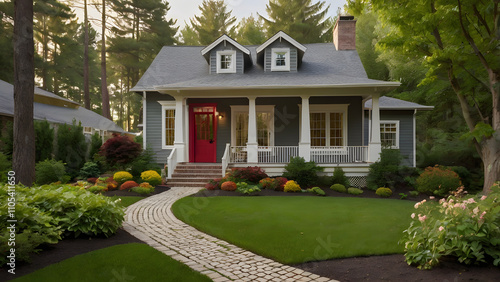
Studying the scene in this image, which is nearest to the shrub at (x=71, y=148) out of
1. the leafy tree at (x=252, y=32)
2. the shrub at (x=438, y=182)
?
the shrub at (x=438, y=182)

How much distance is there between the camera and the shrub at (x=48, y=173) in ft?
32.4

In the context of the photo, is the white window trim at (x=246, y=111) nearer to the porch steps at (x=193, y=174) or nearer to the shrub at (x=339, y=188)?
the porch steps at (x=193, y=174)

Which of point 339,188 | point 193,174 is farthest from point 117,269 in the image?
point 339,188

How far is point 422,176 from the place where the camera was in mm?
9859

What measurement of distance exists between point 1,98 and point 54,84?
1752cm

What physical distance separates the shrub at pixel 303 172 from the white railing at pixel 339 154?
1215 millimetres

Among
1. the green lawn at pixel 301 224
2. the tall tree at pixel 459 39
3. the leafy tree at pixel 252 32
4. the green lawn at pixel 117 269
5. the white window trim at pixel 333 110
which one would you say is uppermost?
the leafy tree at pixel 252 32

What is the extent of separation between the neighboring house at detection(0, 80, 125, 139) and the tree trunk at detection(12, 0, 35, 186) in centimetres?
668

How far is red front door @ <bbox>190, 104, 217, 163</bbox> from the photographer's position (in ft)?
42.6

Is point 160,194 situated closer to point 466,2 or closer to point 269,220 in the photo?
point 269,220

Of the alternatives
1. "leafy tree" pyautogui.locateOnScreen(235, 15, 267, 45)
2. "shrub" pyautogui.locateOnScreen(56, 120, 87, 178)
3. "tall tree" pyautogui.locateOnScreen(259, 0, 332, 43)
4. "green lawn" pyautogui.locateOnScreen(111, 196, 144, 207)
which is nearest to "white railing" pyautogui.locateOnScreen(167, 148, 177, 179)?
A: "green lawn" pyautogui.locateOnScreen(111, 196, 144, 207)

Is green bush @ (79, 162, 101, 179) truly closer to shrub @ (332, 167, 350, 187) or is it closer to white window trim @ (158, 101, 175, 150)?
white window trim @ (158, 101, 175, 150)

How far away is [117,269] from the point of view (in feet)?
11.5

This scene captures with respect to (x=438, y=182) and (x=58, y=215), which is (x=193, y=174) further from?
(x=438, y=182)
